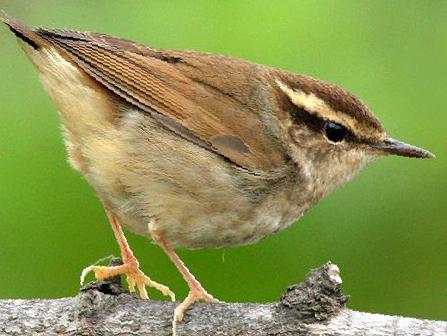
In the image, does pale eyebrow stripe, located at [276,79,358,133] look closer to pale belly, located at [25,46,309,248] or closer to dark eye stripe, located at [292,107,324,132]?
dark eye stripe, located at [292,107,324,132]

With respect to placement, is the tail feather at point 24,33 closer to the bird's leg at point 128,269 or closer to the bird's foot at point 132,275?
the bird's leg at point 128,269

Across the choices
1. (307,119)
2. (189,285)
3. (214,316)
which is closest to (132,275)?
(189,285)

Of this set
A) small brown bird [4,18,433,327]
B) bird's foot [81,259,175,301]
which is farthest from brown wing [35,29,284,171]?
bird's foot [81,259,175,301]

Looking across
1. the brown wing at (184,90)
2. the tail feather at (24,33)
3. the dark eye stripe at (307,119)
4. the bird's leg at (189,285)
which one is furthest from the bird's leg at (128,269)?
the dark eye stripe at (307,119)

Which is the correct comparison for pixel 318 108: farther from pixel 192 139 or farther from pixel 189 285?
pixel 189 285

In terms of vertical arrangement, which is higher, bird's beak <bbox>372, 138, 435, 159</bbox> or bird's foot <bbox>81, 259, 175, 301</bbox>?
bird's beak <bbox>372, 138, 435, 159</bbox>

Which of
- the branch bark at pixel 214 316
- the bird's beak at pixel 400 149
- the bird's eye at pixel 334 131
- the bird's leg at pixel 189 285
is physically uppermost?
the bird's eye at pixel 334 131
